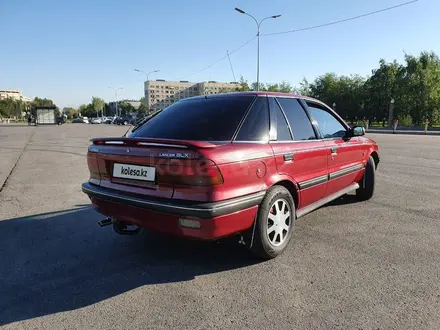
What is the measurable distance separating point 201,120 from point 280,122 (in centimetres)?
87

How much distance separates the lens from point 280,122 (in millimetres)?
3455

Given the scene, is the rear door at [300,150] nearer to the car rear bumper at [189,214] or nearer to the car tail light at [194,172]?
the car rear bumper at [189,214]

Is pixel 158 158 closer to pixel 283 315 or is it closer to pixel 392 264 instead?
pixel 283 315

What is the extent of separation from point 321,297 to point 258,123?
1.66 meters

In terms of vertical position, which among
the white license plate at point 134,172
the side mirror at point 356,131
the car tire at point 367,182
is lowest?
the car tire at point 367,182

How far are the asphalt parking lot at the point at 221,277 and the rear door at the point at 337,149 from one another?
0.54 metres

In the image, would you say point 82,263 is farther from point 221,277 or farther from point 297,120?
point 297,120

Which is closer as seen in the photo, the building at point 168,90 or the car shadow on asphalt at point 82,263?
the car shadow on asphalt at point 82,263

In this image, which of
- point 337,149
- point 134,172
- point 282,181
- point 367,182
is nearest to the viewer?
point 134,172

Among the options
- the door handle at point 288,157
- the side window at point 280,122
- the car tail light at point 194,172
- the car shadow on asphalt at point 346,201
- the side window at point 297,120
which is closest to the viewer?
the car tail light at point 194,172

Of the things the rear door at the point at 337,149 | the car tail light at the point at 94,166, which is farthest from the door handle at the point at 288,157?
the car tail light at the point at 94,166

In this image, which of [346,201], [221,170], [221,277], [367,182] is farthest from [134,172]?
[367,182]

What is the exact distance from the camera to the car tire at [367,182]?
17.0 ft

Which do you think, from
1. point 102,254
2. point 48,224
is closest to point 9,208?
point 48,224
